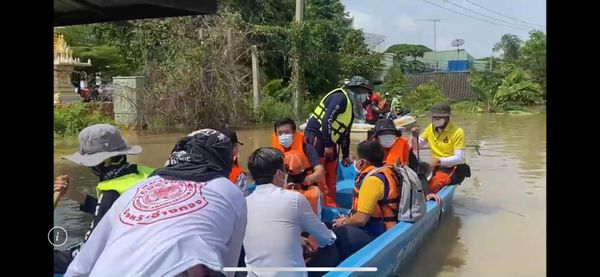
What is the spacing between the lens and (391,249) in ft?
12.6

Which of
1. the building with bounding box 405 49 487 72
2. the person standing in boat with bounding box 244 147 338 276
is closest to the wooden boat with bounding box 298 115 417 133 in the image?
the person standing in boat with bounding box 244 147 338 276

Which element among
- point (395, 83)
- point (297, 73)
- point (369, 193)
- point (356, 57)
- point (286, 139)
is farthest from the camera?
point (395, 83)

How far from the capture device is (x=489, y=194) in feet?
27.5

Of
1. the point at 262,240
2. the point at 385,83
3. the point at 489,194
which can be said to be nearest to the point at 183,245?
the point at 262,240

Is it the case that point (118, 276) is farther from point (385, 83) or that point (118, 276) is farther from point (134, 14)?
point (385, 83)

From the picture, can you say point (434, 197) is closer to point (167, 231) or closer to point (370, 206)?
point (370, 206)

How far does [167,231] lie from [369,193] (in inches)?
82.4

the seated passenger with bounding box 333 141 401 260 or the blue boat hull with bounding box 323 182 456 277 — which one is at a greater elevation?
the seated passenger with bounding box 333 141 401 260

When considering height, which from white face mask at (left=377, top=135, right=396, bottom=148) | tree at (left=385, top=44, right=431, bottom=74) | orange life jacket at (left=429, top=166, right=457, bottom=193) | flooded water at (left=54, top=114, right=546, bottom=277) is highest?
tree at (left=385, top=44, right=431, bottom=74)

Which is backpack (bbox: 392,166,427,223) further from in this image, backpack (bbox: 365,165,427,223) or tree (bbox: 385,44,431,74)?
tree (bbox: 385,44,431,74)

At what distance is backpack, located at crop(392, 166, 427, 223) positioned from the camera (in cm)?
394

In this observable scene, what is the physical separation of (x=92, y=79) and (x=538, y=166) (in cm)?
1354

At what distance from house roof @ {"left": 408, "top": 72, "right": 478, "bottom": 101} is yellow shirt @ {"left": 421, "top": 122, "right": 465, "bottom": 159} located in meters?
23.4

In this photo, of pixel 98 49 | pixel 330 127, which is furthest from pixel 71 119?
pixel 98 49
